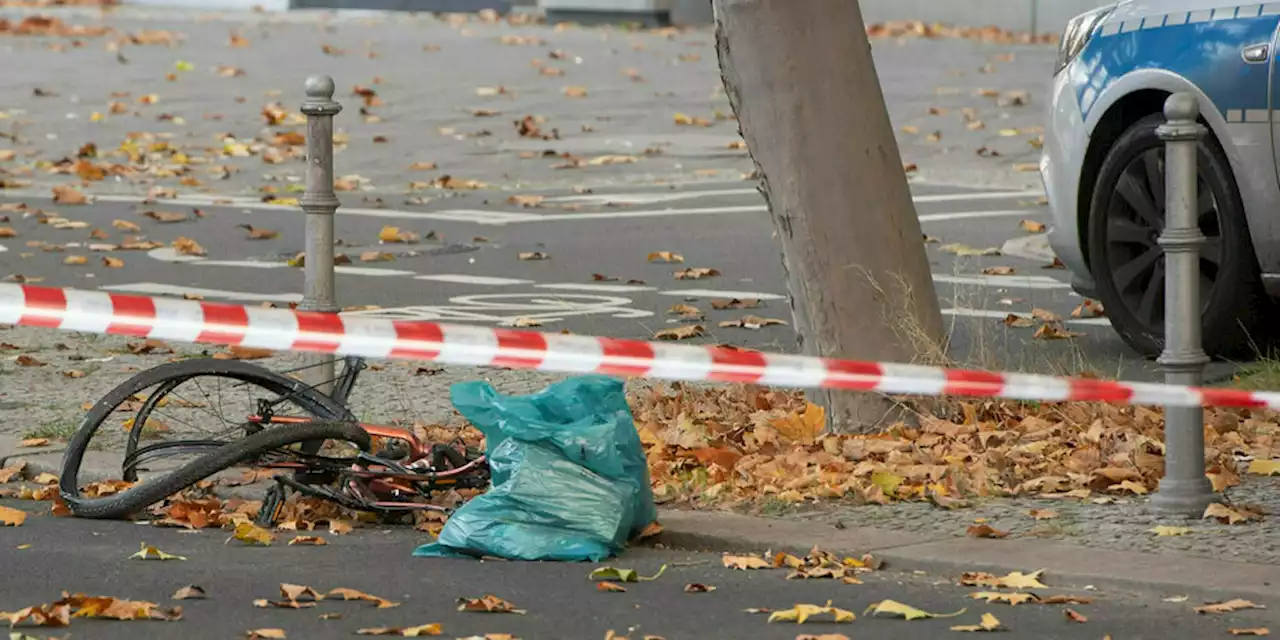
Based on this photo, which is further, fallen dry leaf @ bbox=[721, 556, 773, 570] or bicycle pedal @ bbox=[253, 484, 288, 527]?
bicycle pedal @ bbox=[253, 484, 288, 527]

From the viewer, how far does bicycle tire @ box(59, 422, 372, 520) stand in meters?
7.32

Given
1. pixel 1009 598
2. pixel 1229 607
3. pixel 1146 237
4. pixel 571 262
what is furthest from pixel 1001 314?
pixel 1229 607

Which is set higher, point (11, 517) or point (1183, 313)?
point (1183, 313)

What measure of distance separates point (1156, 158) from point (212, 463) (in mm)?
4135

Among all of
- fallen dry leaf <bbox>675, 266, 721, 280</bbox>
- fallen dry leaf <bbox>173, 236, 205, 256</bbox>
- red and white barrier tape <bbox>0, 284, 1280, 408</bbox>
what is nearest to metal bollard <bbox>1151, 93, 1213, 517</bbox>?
red and white barrier tape <bbox>0, 284, 1280, 408</bbox>

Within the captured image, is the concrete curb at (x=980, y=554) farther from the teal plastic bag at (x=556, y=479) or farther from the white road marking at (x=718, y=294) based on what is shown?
the white road marking at (x=718, y=294)

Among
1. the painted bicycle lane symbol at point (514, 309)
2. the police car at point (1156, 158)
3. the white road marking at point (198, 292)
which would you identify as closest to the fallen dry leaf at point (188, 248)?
the white road marking at point (198, 292)

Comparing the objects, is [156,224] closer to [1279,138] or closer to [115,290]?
[115,290]

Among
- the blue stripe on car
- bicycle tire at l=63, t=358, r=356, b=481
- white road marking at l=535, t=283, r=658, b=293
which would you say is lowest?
bicycle tire at l=63, t=358, r=356, b=481

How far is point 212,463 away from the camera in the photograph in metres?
7.32

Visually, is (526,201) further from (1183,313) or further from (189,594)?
(189,594)

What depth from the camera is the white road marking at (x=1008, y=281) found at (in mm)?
12453

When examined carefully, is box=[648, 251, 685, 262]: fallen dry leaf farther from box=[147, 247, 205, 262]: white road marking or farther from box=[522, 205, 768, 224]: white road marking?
box=[147, 247, 205, 262]: white road marking

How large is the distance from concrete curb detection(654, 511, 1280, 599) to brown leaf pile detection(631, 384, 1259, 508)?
313mm
